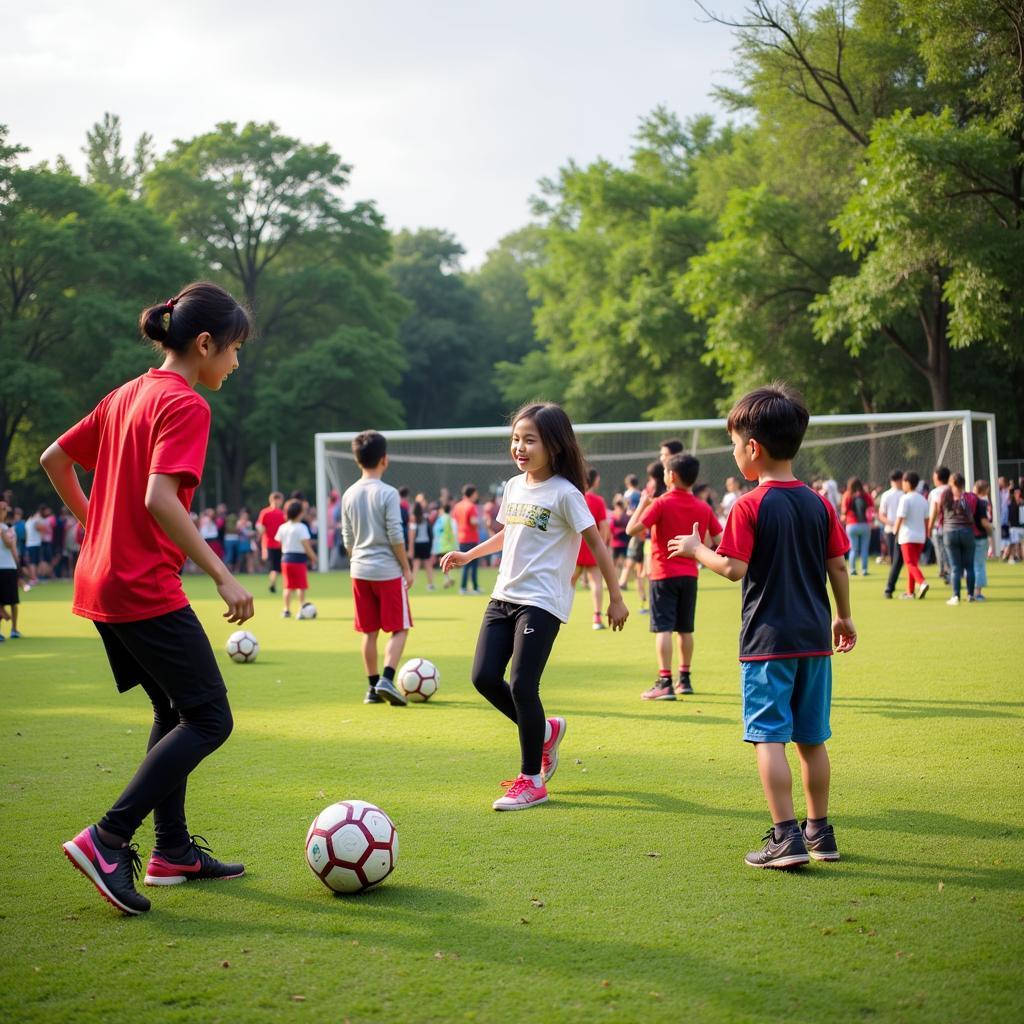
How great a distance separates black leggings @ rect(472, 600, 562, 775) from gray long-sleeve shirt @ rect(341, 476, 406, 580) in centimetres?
319

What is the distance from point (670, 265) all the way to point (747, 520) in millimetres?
36330

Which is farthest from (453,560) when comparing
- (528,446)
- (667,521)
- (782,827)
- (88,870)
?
(667,521)

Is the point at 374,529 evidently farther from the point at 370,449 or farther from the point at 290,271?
the point at 290,271

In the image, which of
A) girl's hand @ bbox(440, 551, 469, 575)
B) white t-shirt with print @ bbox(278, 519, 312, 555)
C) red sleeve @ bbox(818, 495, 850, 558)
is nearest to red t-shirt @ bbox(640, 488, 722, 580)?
girl's hand @ bbox(440, 551, 469, 575)

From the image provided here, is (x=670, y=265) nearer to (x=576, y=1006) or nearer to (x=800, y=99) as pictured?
(x=800, y=99)

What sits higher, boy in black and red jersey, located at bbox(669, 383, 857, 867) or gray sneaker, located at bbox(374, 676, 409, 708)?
boy in black and red jersey, located at bbox(669, 383, 857, 867)

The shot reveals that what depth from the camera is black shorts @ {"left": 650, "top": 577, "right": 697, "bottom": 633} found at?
9.32 metres

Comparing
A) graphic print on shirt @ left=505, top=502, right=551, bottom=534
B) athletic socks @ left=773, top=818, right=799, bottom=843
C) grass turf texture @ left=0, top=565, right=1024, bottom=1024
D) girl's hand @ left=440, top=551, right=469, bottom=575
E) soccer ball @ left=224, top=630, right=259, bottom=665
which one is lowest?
grass turf texture @ left=0, top=565, right=1024, bottom=1024

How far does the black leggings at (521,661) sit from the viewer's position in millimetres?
5719

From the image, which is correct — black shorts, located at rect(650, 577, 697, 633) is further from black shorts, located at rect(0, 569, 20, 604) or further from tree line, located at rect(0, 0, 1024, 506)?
tree line, located at rect(0, 0, 1024, 506)

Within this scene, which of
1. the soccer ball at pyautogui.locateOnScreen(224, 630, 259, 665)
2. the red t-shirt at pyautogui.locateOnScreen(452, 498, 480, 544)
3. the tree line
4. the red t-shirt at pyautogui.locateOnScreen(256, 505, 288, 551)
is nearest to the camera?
the soccer ball at pyautogui.locateOnScreen(224, 630, 259, 665)

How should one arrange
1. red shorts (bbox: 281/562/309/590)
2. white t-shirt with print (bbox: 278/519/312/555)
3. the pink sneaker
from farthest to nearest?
red shorts (bbox: 281/562/309/590)
white t-shirt with print (bbox: 278/519/312/555)
the pink sneaker

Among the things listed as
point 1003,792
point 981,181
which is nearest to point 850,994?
point 1003,792

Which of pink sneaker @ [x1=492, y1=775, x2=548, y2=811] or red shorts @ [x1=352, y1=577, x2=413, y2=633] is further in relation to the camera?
red shorts @ [x1=352, y1=577, x2=413, y2=633]
